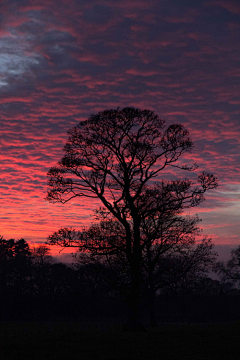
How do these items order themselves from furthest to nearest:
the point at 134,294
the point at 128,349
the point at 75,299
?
the point at 75,299 → the point at 134,294 → the point at 128,349

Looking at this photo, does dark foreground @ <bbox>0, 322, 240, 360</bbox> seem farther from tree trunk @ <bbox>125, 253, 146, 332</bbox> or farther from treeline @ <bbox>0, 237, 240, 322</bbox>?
treeline @ <bbox>0, 237, 240, 322</bbox>

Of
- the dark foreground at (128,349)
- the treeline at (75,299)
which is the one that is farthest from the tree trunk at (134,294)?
the treeline at (75,299)

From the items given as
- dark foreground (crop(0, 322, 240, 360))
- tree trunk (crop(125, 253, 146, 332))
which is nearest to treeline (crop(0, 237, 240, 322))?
tree trunk (crop(125, 253, 146, 332))

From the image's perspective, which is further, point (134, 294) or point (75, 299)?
point (75, 299)

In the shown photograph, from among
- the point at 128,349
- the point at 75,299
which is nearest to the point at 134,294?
the point at 128,349

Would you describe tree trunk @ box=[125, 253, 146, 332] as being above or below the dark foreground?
above

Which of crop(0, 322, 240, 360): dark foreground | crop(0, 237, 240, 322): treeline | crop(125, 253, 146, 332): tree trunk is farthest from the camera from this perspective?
crop(0, 237, 240, 322): treeline

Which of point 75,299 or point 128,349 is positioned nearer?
point 128,349

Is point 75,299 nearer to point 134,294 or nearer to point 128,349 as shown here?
point 134,294

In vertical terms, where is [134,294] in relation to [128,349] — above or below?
above

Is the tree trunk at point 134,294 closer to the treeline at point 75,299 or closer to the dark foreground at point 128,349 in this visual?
the dark foreground at point 128,349

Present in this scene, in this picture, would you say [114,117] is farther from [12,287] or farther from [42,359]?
[12,287]

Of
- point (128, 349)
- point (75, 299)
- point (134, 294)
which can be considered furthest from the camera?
point (75, 299)

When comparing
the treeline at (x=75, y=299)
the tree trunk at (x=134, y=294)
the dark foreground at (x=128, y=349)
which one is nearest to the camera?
the dark foreground at (x=128, y=349)
